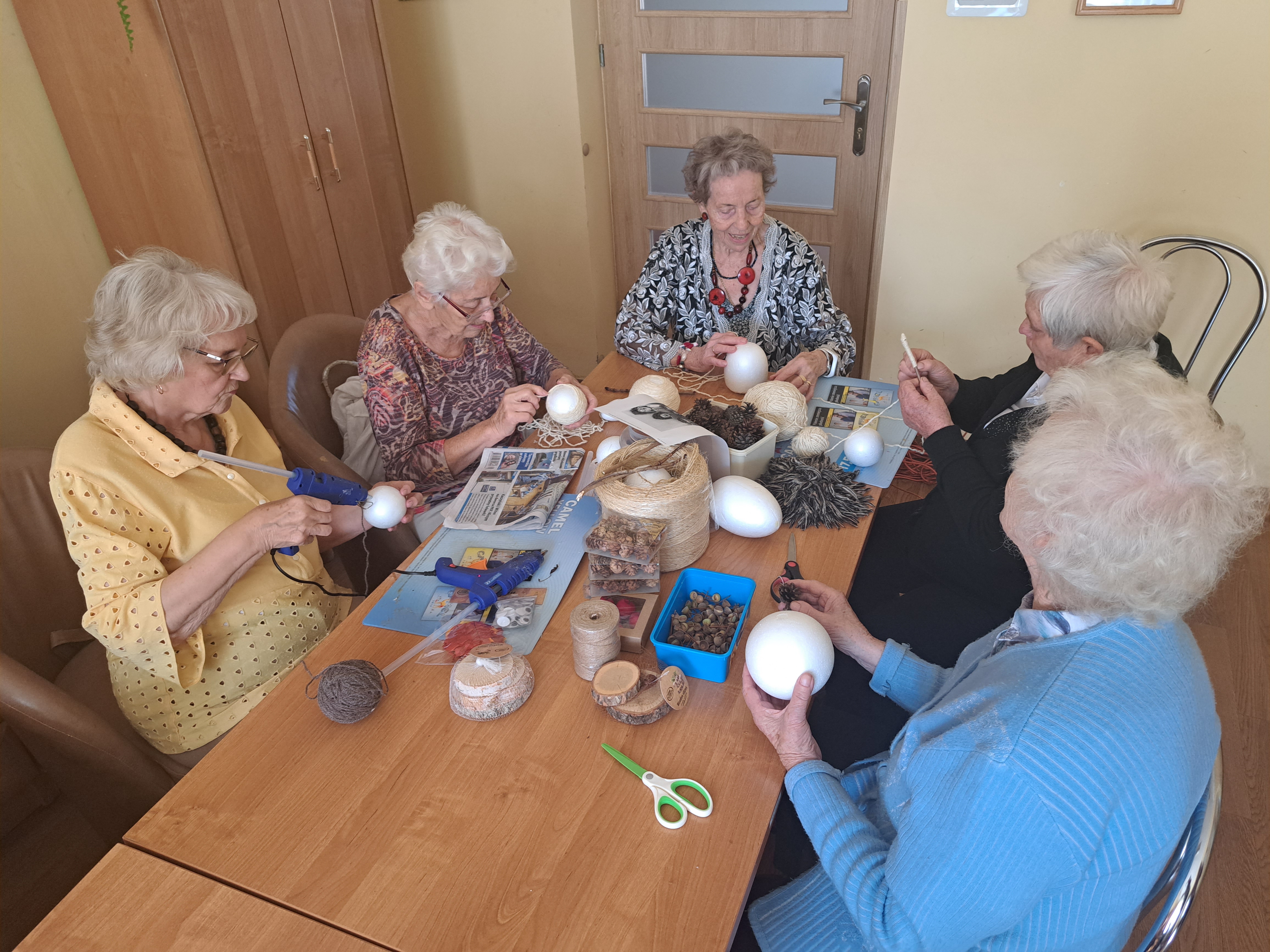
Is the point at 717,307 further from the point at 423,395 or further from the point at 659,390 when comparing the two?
the point at 423,395

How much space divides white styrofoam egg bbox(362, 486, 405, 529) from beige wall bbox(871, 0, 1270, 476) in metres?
2.23

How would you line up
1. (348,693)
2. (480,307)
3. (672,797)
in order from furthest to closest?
1. (480,307)
2. (348,693)
3. (672,797)

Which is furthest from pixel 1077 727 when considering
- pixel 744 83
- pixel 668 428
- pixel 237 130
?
pixel 744 83

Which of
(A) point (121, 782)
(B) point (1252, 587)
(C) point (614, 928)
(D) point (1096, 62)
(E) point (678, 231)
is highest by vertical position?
(D) point (1096, 62)

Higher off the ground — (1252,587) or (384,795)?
(384,795)

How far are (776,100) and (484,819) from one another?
2.88m

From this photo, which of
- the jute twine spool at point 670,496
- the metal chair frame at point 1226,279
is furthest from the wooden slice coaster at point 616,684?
the metal chair frame at point 1226,279

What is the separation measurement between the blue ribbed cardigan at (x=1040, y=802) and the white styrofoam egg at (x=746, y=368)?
108 centimetres

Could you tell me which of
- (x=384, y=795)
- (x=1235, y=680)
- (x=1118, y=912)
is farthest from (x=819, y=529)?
(x=1235, y=680)

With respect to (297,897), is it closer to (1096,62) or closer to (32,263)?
(32,263)

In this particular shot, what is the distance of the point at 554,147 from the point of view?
10.8 ft

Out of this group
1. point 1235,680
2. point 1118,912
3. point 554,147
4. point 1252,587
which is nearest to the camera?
point 1118,912

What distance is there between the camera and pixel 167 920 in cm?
88

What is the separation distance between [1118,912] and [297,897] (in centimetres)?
93
